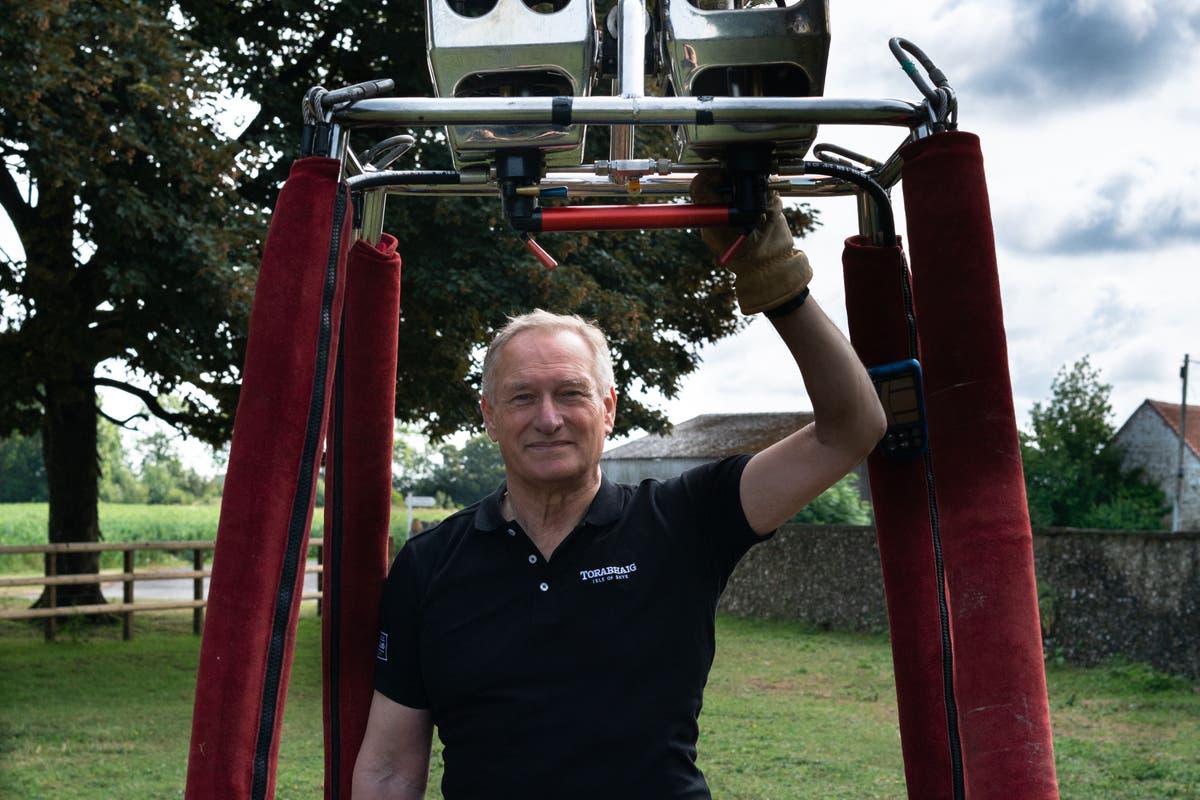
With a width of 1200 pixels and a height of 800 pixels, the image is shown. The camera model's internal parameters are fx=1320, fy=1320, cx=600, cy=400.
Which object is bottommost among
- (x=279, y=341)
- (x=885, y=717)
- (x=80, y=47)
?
(x=885, y=717)

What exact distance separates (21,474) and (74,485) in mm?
64662

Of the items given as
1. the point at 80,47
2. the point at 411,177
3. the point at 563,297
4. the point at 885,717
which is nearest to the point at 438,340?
the point at 563,297

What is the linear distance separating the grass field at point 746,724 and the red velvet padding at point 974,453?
6.02 m

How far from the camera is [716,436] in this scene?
159 ft

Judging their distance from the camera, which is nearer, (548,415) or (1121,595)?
(548,415)

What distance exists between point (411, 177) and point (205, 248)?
968cm

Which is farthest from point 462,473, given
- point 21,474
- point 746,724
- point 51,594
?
point 746,724

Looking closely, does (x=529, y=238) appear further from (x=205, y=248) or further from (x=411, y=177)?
(x=205, y=248)

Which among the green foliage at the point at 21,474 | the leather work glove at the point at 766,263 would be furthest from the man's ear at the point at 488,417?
the green foliage at the point at 21,474

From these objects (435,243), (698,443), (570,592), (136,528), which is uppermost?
(435,243)

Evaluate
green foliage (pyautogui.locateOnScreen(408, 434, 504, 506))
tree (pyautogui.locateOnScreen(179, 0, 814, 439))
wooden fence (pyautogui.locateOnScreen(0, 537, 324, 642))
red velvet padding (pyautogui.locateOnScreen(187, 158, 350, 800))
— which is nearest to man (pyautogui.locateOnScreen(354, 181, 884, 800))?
red velvet padding (pyautogui.locateOnScreen(187, 158, 350, 800))

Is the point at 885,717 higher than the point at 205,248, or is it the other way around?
the point at 205,248

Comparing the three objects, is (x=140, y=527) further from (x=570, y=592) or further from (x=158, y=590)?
(x=570, y=592)

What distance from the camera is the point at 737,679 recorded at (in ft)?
43.4
